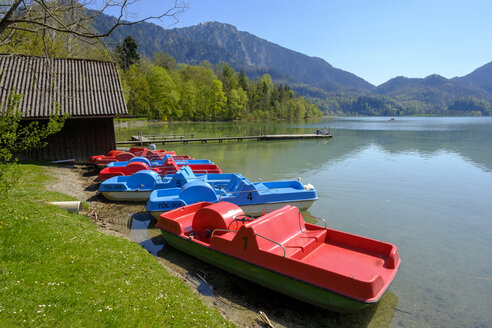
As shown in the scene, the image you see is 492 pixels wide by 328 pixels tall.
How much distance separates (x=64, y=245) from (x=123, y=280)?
1.85m

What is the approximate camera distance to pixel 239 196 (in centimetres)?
1167

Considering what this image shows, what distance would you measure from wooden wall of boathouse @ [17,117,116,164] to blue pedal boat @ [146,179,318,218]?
1033 cm

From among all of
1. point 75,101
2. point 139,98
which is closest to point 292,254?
point 75,101

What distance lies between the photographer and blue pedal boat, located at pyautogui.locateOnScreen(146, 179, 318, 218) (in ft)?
35.1

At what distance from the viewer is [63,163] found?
18.4 meters

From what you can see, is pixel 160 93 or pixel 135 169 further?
pixel 160 93

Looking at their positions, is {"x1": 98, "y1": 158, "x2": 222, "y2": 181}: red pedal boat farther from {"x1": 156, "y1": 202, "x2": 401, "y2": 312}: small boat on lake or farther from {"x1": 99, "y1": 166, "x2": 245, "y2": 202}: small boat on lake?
{"x1": 156, "y1": 202, "x2": 401, "y2": 312}: small boat on lake

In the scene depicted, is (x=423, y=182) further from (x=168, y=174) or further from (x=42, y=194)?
(x=42, y=194)

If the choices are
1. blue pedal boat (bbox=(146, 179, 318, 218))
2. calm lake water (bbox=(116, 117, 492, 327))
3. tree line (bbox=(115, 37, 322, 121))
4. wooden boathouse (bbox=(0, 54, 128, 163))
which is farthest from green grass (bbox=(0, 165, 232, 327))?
tree line (bbox=(115, 37, 322, 121))

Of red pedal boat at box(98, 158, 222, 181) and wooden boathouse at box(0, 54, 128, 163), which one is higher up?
wooden boathouse at box(0, 54, 128, 163)

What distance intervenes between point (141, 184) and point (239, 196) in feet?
16.6

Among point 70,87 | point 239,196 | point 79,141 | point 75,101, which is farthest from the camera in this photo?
point 79,141

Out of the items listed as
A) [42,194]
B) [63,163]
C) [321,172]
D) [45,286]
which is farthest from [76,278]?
[321,172]

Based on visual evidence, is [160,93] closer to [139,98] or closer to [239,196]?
[139,98]
